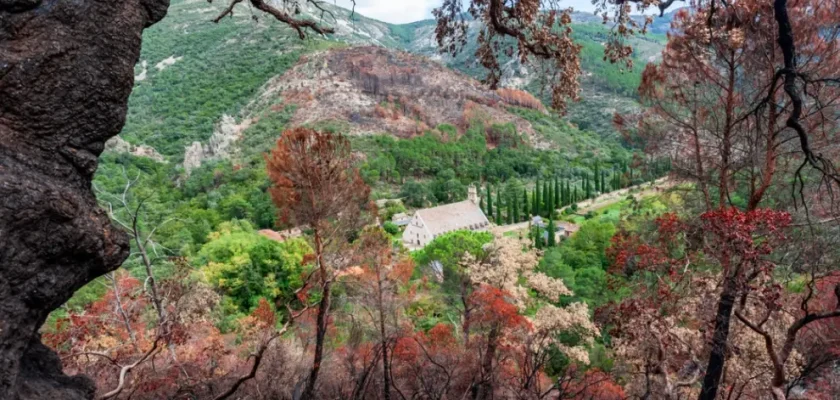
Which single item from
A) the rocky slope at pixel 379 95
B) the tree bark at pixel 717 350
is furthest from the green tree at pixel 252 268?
the rocky slope at pixel 379 95

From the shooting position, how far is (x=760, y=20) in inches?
249

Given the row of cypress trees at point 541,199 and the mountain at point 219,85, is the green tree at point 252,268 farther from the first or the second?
the mountain at point 219,85

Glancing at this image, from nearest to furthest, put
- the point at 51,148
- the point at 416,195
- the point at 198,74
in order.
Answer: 1. the point at 51,148
2. the point at 416,195
3. the point at 198,74

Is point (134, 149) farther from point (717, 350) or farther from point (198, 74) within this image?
point (717, 350)

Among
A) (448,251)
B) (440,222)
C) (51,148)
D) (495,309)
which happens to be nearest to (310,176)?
(495,309)

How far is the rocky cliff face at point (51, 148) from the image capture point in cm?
198

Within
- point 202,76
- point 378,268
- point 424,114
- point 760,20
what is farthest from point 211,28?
point 760,20

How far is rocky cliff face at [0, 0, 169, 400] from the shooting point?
6.50 ft

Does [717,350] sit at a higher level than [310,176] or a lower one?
lower

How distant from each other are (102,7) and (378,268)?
10539 millimetres

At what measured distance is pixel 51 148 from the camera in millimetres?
2131

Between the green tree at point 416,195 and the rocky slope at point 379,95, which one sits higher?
the rocky slope at point 379,95

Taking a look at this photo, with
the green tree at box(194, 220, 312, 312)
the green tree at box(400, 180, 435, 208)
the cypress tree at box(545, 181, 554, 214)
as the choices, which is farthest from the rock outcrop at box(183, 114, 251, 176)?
the cypress tree at box(545, 181, 554, 214)

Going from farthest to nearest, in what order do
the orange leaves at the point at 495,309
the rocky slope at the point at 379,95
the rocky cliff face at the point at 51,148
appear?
1. the rocky slope at the point at 379,95
2. the orange leaves at the point at 495,309
3. the rocky cliff face at the point at 51,148
